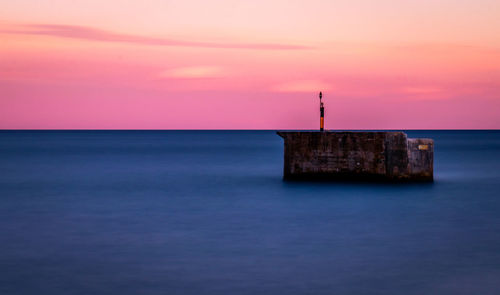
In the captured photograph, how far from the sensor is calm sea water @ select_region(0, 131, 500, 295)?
27.1 feet

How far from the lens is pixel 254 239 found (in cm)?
1153

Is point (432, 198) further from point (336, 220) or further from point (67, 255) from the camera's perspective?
point (67, 255)

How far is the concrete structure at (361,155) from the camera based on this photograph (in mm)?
19625

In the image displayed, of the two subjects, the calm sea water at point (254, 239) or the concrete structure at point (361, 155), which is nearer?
the calm sea water at point (254, 239)

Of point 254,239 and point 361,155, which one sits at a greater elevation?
point 361,155

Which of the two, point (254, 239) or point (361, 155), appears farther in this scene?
point (361, 155)

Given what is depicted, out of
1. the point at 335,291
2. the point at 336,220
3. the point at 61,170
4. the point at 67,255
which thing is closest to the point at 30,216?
the point at 67,255

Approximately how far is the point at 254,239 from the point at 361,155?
29.5 feet

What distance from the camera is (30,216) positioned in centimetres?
1483

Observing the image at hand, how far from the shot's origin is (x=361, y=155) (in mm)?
19844

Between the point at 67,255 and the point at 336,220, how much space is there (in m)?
5.90

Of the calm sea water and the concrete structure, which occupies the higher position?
the concrete structure

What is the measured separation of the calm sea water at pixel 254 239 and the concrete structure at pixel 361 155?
443 millimetres

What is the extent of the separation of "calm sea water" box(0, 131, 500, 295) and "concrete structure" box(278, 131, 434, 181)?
0.44 m
